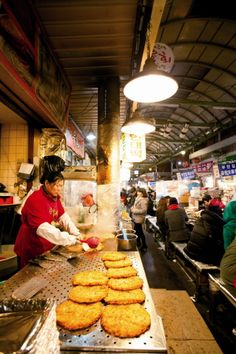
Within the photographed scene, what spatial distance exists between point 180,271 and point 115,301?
5.82m

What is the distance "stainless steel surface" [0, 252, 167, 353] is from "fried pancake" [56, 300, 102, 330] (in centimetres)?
4

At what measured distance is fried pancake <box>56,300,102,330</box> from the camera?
1.35 metres

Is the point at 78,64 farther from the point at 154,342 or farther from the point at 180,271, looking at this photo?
the point at 180,271

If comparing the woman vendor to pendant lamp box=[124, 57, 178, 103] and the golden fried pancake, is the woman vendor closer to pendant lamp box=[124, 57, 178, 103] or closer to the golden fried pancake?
the golden fried pancake

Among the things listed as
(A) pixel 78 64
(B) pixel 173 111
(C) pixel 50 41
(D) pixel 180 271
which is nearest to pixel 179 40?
(A) pixel 78 64

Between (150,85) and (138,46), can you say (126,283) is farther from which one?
(138,46)

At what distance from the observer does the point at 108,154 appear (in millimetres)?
4816

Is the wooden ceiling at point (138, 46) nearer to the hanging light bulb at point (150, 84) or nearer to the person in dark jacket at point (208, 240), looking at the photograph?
the hanging light bulb at point (150, 84)

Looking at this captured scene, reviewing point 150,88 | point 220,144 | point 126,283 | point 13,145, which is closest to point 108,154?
point 150,88

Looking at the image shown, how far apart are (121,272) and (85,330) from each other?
0.83 m

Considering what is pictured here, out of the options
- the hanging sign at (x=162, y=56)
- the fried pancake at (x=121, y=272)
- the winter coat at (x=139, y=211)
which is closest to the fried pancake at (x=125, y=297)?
the fried pancake at (x=121, y=272)

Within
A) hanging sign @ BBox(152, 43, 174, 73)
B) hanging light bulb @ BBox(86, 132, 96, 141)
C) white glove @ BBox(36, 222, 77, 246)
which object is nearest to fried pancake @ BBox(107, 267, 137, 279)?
white glove @ BBox(36, 222, 77, 246)

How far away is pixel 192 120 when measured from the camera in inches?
521

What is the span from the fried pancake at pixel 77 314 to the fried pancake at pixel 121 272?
0.46m
